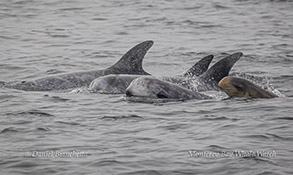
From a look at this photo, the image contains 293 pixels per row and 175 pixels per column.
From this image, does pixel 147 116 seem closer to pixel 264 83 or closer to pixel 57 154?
pixel 57 154

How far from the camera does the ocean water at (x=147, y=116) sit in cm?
975

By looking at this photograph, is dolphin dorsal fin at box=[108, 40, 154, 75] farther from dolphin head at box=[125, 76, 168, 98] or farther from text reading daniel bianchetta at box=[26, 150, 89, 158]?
text reading daniel bianchetta at box=[26, 150, 89, 158]

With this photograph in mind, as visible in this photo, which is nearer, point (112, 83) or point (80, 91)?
point (112, 83)

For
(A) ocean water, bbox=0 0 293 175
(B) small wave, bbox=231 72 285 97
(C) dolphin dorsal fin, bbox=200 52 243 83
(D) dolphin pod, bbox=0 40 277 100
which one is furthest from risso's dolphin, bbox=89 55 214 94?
(B) small wave, bbox=231 72 285 97

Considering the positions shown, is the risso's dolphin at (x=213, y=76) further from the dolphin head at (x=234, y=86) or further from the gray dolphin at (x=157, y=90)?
the dolphin head at (x=234, y=86)

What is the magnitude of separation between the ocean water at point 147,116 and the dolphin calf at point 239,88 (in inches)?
6.7

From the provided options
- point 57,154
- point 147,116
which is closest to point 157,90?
point 147,116

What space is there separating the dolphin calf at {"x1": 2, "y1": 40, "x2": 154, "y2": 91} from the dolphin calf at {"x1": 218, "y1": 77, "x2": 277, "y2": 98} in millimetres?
3027

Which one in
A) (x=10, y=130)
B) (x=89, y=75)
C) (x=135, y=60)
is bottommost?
(x=89, y=75)

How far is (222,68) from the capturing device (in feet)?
49.3

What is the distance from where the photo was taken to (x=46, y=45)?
2373cm

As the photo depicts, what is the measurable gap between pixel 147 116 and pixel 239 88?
214 centimetres

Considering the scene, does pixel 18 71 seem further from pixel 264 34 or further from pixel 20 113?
pixel 264 34

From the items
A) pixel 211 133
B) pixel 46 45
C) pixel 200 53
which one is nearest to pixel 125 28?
pixel 46 45
